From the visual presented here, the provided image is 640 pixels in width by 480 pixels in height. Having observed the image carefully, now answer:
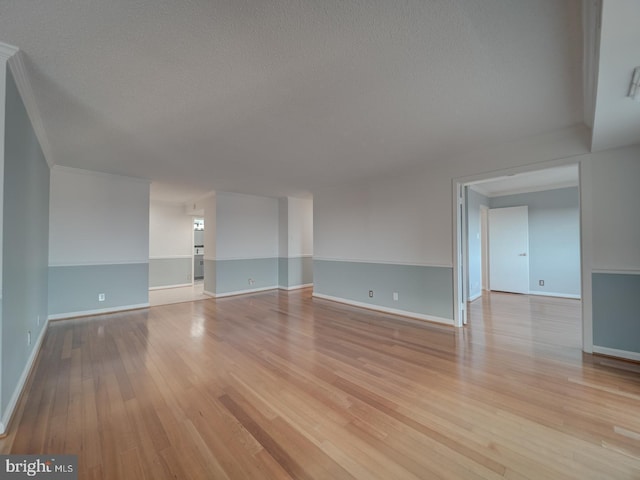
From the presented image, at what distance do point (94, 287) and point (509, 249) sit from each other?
8578 millimetres

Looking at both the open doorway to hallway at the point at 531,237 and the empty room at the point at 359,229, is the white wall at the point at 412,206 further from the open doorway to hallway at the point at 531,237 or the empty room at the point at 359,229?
the open doorway to hallway at the point at 531,237

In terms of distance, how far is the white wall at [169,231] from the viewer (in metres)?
6.99

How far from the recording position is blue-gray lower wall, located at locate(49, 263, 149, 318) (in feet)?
13.1

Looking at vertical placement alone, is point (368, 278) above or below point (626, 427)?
above

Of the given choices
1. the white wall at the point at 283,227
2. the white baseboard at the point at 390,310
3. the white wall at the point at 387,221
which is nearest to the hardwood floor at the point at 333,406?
the white baseboard at the point at 390,310

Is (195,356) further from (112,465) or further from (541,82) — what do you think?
(541,82)

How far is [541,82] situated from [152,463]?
3.54m

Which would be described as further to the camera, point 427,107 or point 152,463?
point 427,107

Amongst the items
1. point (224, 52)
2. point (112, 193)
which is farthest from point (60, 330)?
point (224, 52)

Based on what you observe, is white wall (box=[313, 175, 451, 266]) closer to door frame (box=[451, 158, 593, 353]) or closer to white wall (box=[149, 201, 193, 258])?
door frame (box=[451, 158, 593, 353])

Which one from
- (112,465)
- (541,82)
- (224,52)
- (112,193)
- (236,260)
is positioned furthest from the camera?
(236,260)

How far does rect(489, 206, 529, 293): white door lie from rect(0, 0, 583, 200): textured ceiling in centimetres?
400

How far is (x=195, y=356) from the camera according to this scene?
2.69 m
